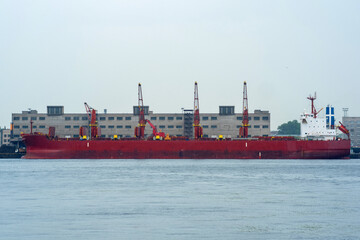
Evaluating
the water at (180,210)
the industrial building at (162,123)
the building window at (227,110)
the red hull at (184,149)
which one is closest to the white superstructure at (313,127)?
the red hull at (184,149)

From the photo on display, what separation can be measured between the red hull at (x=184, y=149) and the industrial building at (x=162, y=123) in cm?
2651

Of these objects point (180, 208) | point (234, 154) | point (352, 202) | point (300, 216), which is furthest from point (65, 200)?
point (234, 154)

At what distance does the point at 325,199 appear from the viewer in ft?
108

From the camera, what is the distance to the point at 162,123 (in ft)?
388

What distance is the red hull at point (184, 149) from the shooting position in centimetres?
8706

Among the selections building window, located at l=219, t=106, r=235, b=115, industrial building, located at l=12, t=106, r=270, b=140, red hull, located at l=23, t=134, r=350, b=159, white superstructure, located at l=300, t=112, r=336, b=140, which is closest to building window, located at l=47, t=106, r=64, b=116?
industrial building, located at l=12, t=106, r=270, b=140

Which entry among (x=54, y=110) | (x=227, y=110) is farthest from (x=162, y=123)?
(x=54, y=110)

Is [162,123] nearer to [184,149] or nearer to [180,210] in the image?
[184,149]

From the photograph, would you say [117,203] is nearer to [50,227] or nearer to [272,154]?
[50,227]

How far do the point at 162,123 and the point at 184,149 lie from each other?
30.0 meters

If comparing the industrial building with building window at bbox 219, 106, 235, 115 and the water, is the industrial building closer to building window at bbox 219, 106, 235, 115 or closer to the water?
building window at bbox 219, 106, 235, 115

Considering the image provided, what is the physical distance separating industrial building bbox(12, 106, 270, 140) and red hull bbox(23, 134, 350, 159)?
26513 mm

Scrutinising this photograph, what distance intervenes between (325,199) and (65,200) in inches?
538

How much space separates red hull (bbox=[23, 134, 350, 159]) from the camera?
87062mm
